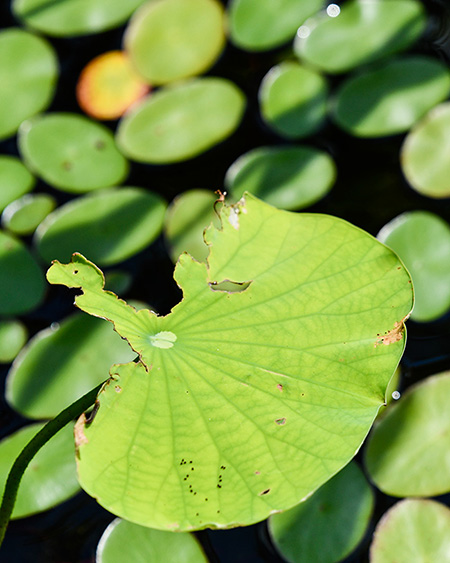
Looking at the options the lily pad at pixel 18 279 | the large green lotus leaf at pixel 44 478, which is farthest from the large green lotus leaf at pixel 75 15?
the large green lotus leaf at pixel 44 478

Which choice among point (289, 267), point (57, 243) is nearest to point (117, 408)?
point (289, 267)

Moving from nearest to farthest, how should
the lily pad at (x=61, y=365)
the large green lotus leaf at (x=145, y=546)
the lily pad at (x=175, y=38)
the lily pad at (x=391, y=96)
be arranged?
the large green lotus leaf at (x=145, y=546) < the lily pad at (x=61, y=365) < the lily pad at (x=391, y=96) < the lily pad at (x=175, y=38)

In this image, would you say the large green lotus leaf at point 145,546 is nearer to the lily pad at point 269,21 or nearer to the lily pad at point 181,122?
the lily pad at point 181,122

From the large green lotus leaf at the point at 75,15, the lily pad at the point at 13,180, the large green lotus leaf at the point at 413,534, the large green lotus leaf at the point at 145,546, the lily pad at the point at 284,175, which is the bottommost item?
the large green lotus leaf at the point at 413,534

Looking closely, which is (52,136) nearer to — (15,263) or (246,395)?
(15,263)

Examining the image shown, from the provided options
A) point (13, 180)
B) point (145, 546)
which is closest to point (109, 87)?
point (13, 180)
